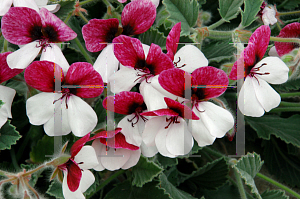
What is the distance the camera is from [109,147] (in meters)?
0.52

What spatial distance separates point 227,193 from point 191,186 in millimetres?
91

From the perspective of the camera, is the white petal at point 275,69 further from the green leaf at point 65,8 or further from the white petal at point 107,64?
the green leaf at point 65,8

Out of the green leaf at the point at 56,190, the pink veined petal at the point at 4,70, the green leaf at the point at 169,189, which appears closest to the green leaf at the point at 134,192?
the green leaf at the point at 169,189

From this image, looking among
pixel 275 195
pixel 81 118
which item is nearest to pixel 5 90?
pixel 81 118

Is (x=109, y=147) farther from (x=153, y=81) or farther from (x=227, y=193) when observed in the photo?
(x=227, y=193)

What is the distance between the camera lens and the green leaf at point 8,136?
21.8 inches

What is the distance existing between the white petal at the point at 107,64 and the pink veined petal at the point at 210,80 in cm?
11

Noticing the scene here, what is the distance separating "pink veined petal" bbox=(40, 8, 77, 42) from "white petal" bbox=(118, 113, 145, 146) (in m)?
0.15

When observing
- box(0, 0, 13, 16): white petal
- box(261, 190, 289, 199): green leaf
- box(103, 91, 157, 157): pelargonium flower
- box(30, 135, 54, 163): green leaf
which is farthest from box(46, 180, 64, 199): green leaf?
box(261, 190, 289, 199): green leaf

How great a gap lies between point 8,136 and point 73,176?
185 millimetres

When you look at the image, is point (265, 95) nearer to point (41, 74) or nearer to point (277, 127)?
point (41, 74)

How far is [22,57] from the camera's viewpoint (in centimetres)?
44

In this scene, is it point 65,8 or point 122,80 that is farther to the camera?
point 65,8

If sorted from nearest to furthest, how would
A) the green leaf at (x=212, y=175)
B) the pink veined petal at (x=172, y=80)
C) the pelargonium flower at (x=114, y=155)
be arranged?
1. the pink veined petal at (x=172, y=80)
2. the pelargonium flower at (x=114, y=155)
3. the green leaf at (x=212, y=175)
